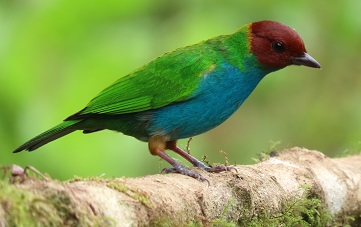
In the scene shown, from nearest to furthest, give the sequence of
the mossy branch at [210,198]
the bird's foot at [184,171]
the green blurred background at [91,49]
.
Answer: the mossy branch at [210,198], the bird's foot at [184,171], the green blurred background at [91,49]

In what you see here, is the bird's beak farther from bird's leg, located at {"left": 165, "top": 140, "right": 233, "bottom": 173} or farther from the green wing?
bird's leg, located at {"left": 165, "top": 140, "right": 233, "bottom": 173}

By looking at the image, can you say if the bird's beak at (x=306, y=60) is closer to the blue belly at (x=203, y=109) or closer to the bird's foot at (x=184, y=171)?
the blue belly at (x=203, y=109)

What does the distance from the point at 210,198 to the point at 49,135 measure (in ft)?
4.54

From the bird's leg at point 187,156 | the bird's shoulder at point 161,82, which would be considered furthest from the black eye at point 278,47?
the bird's leg at point 187,156

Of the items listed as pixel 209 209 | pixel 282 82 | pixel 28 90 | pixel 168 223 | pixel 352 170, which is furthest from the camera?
pixel 282 82

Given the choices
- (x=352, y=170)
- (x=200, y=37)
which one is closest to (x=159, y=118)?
(x=200, y=37)

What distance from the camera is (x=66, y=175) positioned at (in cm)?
407

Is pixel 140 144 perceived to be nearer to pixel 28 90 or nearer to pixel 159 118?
pixel 159 118

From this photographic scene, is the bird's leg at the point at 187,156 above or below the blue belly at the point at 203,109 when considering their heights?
below

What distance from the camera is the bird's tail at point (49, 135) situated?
13.9 feet

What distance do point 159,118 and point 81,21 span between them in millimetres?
785

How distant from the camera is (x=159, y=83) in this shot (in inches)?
185

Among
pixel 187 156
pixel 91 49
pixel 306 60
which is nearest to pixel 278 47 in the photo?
pixel 306 60

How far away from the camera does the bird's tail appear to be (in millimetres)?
4234
